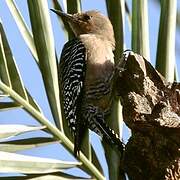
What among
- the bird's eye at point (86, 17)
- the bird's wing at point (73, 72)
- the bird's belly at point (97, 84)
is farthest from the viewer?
the bird's eye at point (86, 17)

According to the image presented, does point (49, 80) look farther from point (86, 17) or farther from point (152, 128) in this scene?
point (86, 17)

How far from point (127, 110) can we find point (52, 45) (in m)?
0.77

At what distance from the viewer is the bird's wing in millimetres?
4254

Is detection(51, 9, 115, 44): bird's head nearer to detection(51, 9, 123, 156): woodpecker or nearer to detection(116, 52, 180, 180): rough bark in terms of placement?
detection(51, 9, 123, 156): woodpecker

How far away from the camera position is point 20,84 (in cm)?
287

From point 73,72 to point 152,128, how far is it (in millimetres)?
2578

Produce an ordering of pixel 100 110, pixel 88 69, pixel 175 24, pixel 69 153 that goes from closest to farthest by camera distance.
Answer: pixel 175 24 → pixel 69 153 → pixel 100 110 → pixel 88 69

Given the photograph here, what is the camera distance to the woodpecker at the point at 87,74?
4.14 metres

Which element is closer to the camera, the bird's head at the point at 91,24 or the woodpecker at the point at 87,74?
the woodpecker at the point at 87,74

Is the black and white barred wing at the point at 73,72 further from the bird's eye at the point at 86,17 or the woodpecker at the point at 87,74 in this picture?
the bird's eye at the point at 86,17

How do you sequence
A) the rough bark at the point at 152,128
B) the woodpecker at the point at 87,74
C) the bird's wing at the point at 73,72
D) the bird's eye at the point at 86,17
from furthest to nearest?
the bird's eye at the point at 86,17
the bird's wing at the point at 73,72
the woodpecker at the point at 87,74
the rough bark at the point at 152,128

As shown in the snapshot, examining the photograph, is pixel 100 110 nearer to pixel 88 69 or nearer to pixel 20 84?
pixel 88 69

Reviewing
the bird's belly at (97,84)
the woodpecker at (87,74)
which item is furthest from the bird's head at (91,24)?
the bird's belly at (97,84)

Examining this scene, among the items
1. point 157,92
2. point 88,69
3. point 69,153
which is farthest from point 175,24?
point 88,69
